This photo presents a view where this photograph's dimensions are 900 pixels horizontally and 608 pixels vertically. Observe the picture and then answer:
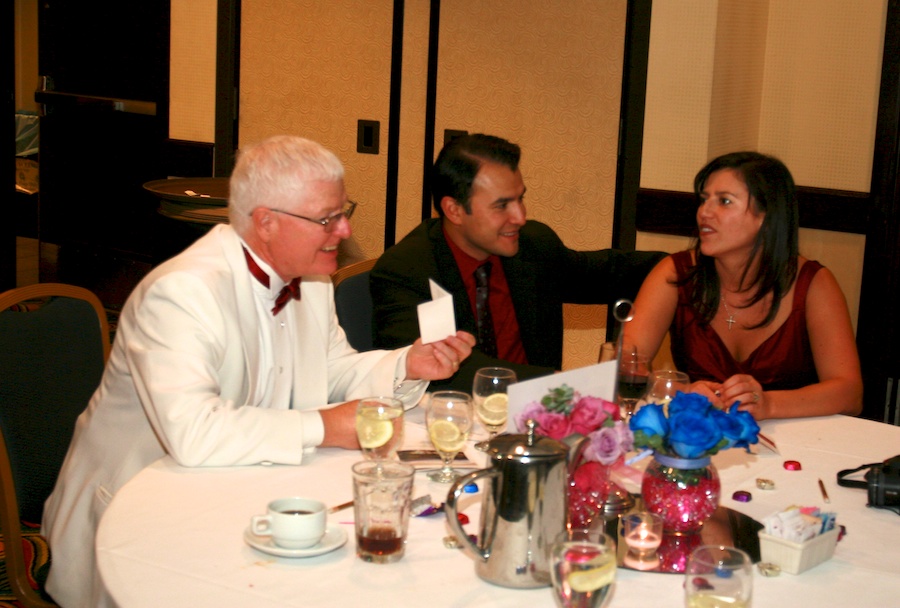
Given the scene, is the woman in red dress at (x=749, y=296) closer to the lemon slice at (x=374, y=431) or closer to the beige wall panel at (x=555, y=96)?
the lemon slice at (x=374, y=431)

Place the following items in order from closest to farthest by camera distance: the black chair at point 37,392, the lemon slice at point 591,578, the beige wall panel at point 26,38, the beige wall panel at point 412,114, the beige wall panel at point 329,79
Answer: the lemon slice at point 591,578 → the black chair at point 37,392 → the beige wall panel at point 412,114 → the beige wall panel at point 329,79 → the beige wall panel at point 26,38

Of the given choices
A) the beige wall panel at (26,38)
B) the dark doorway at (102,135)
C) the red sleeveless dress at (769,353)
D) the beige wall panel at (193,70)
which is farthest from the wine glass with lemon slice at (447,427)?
the beige wall panel at (26,38)

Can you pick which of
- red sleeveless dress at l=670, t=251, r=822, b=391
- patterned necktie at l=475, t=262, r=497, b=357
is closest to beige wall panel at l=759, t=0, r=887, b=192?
red sleeveless dress at l=670, t=251, r=822, b=391

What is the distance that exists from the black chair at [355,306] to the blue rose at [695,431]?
1.42 metres

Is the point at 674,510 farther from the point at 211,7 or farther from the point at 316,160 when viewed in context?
the point at 211,7

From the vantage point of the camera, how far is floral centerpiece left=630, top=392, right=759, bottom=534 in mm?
1540

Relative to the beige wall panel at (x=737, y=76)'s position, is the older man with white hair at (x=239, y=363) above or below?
below

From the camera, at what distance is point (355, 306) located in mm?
2869

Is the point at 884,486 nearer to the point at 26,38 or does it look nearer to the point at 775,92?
the point at 775,92

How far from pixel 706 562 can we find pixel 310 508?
1.92 feet

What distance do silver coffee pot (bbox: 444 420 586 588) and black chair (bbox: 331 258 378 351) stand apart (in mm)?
1442

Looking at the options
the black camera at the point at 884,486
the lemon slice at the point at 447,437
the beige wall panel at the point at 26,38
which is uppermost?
the beige wall panel at the point at 26,38

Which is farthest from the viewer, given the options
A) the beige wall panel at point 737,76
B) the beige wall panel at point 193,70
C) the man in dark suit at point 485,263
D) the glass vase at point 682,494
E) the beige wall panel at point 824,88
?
the beige wall panel at point 193,70

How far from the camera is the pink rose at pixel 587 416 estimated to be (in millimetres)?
1529
